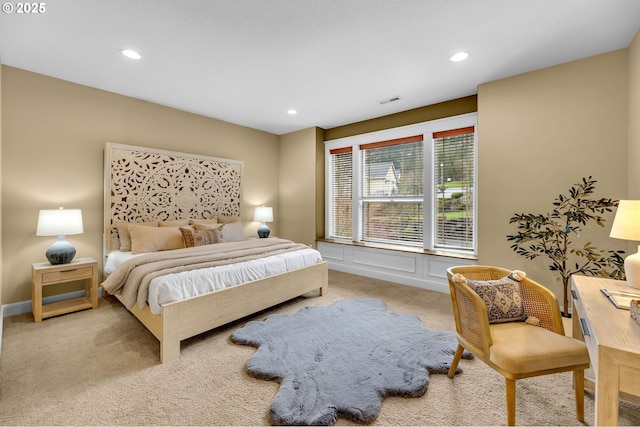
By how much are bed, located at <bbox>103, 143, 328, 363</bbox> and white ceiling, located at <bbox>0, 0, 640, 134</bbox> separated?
1042mm

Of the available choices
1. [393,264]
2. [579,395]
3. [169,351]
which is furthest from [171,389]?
[393,264]

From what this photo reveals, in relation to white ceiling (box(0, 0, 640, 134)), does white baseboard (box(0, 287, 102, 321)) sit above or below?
below

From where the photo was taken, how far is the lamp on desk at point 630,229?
4.94 feet

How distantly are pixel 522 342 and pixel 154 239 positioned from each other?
11.7ft

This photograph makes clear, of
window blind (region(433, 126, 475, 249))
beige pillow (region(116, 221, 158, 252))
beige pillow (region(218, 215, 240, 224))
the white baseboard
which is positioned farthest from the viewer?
beige pillow (region(218, 215, 240, 224))

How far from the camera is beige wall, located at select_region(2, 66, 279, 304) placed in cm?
280

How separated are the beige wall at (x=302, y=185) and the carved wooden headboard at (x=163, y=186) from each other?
966 millimetres

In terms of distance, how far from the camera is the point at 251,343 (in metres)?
2.26

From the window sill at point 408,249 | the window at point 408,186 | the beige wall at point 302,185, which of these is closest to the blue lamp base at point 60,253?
the beige wall at point 302,185

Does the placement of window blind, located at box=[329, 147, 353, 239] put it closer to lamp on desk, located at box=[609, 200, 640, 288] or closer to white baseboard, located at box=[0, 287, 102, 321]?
lamp on desk, located at box=[609, 200, 640, 288]

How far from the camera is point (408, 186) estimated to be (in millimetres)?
4199

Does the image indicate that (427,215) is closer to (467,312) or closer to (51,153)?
(467,312)

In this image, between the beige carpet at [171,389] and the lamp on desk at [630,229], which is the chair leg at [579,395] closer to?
the beige carpet at [171,389]

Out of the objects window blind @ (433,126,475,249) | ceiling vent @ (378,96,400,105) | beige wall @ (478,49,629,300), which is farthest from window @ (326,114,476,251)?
ceiling vent @ (378,96,400,105)
